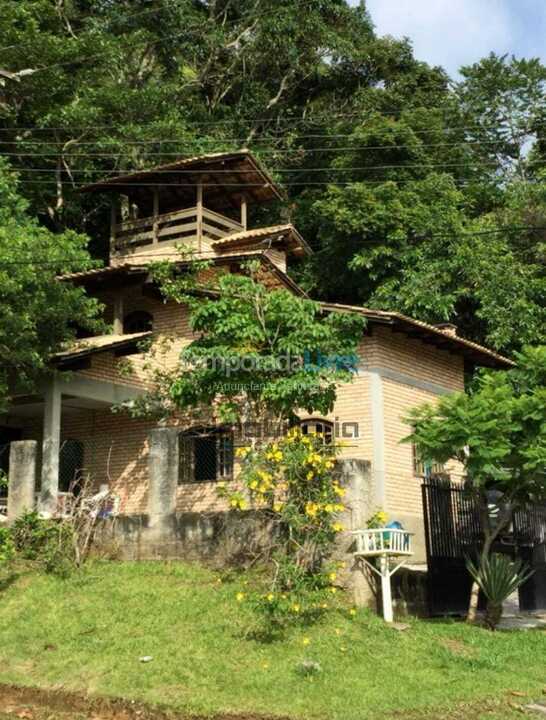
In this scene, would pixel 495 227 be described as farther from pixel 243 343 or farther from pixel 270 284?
pixel 243 343

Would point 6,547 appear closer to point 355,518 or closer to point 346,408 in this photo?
point 355,518

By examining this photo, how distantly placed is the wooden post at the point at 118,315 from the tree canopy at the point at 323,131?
640 cm

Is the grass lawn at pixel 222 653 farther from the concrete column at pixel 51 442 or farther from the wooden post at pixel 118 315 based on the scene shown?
the wooden post at pixel 118 315

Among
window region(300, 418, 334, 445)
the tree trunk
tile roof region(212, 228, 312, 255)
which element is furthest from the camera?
tile roof region(212, 228, 312, 255)

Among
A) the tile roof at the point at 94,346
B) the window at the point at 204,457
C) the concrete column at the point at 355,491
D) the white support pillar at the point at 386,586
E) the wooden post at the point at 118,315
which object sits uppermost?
the wooden post at the point at 118,315

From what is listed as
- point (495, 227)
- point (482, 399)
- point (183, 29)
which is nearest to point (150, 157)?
point (183, 29)

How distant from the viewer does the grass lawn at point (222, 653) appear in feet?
27.2

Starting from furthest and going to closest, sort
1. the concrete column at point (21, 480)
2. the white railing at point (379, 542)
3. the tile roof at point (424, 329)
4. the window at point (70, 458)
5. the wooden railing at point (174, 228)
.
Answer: the wooden railing at point (174, 228) < the window at point (70, 458) < the tile roof at point (424, 329) < the concrete column at point (21, 480) < the white railing at point (379, 542)

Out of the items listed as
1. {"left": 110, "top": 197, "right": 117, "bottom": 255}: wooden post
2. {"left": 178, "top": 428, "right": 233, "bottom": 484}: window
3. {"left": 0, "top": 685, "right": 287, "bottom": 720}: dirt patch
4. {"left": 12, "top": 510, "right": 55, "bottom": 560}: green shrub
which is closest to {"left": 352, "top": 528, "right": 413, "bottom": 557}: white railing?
{"left": 0, "top": 685, "right": 287, "bottom": 720}: dirt patch

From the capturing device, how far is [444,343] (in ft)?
56.5

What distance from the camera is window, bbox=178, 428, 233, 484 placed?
635 inches

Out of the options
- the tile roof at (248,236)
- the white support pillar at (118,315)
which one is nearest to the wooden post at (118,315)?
the white support pillar at (118,315)

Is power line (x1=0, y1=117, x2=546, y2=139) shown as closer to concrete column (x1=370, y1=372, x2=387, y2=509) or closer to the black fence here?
concrete column (x1=370, y1=372, x2=387, y2=509)

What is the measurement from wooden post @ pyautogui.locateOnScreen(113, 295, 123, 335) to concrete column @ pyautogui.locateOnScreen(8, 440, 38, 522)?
16.5ft
